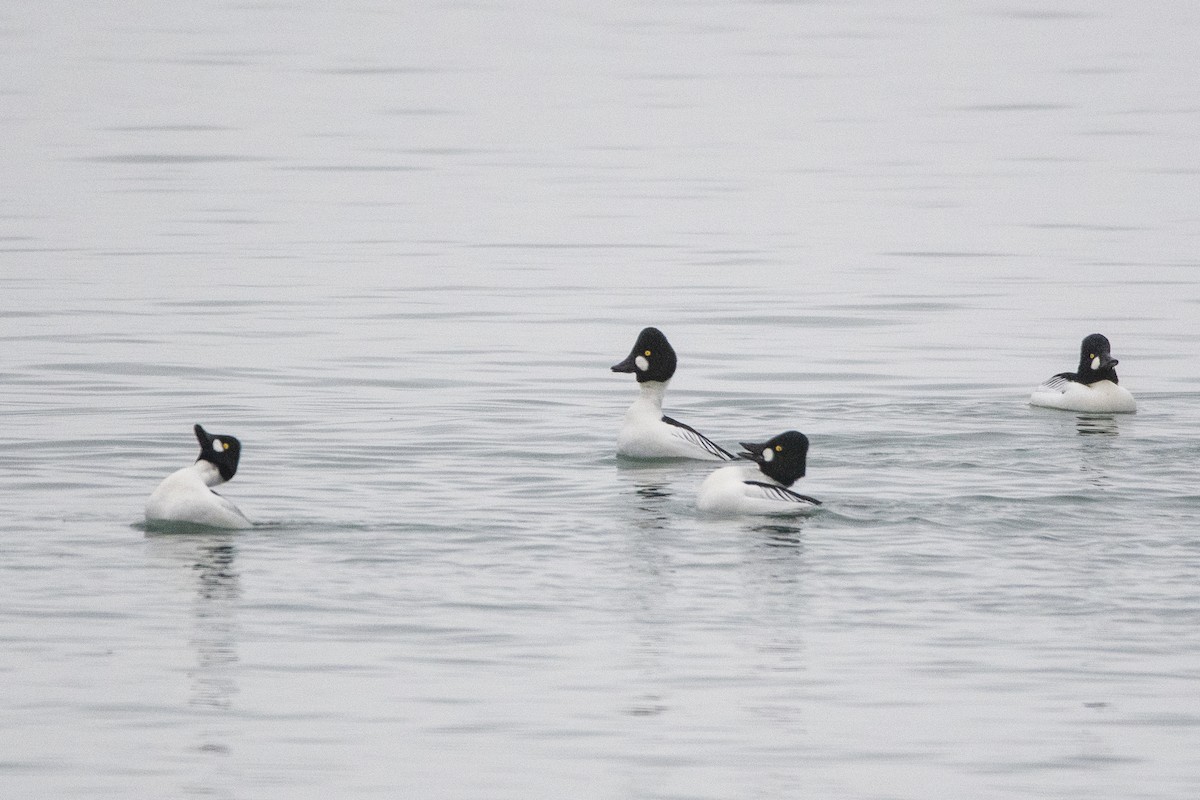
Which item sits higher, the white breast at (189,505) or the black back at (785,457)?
the black back at (785,457)

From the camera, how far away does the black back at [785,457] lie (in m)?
14.7

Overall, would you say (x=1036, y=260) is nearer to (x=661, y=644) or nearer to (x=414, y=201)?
(x=414, y=201)

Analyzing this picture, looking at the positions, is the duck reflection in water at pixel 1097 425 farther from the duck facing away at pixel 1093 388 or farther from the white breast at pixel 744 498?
the white breast at pixel 744 498

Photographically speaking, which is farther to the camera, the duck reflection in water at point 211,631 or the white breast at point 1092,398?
the white breast at point 1092,398

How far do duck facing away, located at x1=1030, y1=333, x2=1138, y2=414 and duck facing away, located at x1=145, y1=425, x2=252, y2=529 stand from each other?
8058mm

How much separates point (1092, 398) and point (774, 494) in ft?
18.4

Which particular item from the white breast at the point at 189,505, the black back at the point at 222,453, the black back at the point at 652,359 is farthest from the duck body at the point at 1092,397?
the white breast at the point at 189,505

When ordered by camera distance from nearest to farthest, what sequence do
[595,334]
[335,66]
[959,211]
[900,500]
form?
[900,500] < [595,334] < [959,211] < [335,66]

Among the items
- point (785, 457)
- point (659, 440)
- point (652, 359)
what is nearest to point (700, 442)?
point (659, 440)

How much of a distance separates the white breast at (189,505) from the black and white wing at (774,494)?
3.17 m

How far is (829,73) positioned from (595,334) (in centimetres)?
6049

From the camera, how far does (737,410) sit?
798 inches

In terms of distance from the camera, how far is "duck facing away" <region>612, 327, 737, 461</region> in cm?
1720

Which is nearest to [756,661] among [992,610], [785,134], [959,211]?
[992,610]
